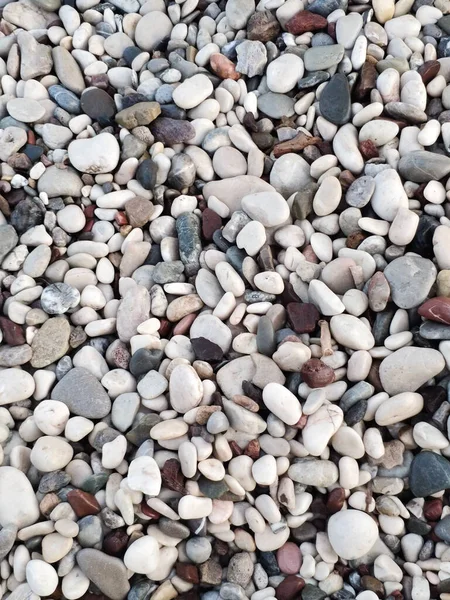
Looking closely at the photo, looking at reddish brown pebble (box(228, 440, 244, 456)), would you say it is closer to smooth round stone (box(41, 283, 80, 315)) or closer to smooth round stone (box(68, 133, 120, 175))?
smooth round stone (box(41, 283, 80, 315))

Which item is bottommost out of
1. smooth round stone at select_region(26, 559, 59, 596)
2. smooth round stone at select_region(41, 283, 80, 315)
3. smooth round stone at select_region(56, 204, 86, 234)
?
smooth round stone at select_region(26, 559, 59, 596)

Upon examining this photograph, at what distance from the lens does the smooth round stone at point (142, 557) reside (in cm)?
99

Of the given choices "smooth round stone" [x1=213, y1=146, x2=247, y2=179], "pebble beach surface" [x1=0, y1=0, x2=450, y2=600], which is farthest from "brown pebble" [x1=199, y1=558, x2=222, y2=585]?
"smooth round stone" [x1=213, y1=146, x2=247, y2=179]

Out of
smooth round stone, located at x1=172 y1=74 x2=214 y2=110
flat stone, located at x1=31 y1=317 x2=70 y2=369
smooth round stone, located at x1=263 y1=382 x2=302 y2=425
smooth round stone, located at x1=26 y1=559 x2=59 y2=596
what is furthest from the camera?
smooth round stone, located at x1=172 y1=74 x2=214 y2=110

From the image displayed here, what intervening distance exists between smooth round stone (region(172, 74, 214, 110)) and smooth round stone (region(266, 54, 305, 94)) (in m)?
0.14

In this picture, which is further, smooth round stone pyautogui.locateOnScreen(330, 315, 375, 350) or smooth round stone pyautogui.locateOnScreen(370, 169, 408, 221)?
smooth round stone pyautogui.locateOnScreen(370, 169, 408, 221)

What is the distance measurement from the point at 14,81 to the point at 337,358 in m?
1.03

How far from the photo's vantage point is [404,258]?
120 cm

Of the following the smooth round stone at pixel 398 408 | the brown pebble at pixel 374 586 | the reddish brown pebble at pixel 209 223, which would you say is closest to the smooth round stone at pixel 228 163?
the reddish brown pebble at pixel 209 223

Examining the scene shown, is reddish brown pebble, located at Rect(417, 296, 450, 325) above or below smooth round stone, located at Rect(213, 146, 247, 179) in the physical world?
above

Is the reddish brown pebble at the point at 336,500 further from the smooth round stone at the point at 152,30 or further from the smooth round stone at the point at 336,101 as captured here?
the smooth round stone at the point at 152,30

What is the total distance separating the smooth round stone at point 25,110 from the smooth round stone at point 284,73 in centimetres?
53

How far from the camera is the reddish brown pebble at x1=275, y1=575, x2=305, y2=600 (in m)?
1.01

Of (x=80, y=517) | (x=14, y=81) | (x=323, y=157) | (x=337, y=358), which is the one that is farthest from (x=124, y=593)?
(x=14, y=81)
